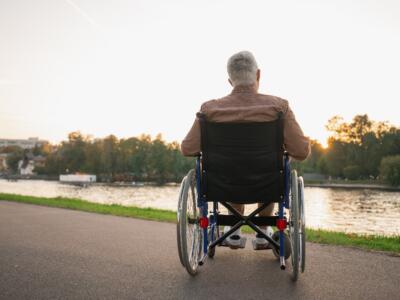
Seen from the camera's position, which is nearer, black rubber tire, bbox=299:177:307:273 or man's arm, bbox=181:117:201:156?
black rubber tire, bbox=299:177:307:273

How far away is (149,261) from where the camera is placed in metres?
3.23

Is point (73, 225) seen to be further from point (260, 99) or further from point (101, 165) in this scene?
point (101, 165)

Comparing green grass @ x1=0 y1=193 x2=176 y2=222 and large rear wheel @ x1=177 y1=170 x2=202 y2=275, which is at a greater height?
large rear wheel @ x1=177 y1=170 x2=202 y2=275

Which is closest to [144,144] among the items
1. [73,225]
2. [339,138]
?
[339,138]

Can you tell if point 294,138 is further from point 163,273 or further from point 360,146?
point 360,146

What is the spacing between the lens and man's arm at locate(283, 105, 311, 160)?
2.67 m

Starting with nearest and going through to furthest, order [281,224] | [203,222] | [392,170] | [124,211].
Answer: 1. [281,224]
2. [203,222]
3. [124,211]
4. [392,170]

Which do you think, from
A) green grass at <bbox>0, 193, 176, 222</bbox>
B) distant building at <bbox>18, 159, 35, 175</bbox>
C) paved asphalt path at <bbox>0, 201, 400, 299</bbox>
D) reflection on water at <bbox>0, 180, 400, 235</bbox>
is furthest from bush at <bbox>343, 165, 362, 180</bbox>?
distant building at <bbox>18, 159, 35, 175</bbox>

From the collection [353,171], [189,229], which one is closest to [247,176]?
[189,229]

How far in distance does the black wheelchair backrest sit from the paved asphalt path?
59cm

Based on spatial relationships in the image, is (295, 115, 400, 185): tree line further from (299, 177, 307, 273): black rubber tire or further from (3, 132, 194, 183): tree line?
(299, 177, 307, 273): black rubber tire

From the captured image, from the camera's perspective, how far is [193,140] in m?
2.84

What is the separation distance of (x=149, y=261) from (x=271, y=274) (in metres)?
1.03

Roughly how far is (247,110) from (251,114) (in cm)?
4
